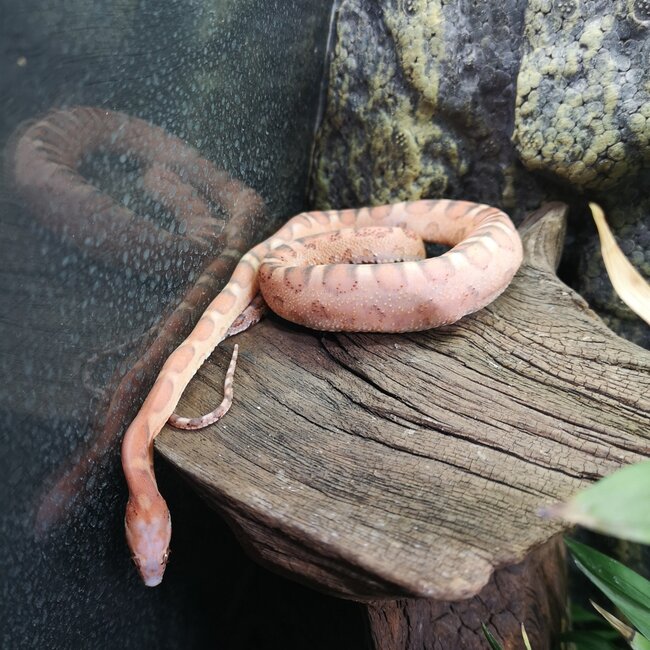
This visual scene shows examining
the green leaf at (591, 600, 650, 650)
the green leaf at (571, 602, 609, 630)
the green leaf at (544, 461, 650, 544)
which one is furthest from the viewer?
the green leaf at (571, 602, 609, 630)

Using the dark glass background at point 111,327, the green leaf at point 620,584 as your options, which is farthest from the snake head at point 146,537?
the green leaf at point 620,584

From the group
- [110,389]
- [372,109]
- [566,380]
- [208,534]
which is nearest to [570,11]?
[372,109]

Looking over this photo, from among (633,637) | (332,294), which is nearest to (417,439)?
(332,294)

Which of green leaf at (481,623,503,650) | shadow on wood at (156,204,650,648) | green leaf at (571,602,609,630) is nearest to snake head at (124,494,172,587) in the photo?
shadow on wood at (156,204,650,648)

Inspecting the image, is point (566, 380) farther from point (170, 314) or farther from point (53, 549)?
point (53, 549)

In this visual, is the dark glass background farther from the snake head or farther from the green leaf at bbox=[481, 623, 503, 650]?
the green leaf at bbox=[481, 623, 503, 650]
